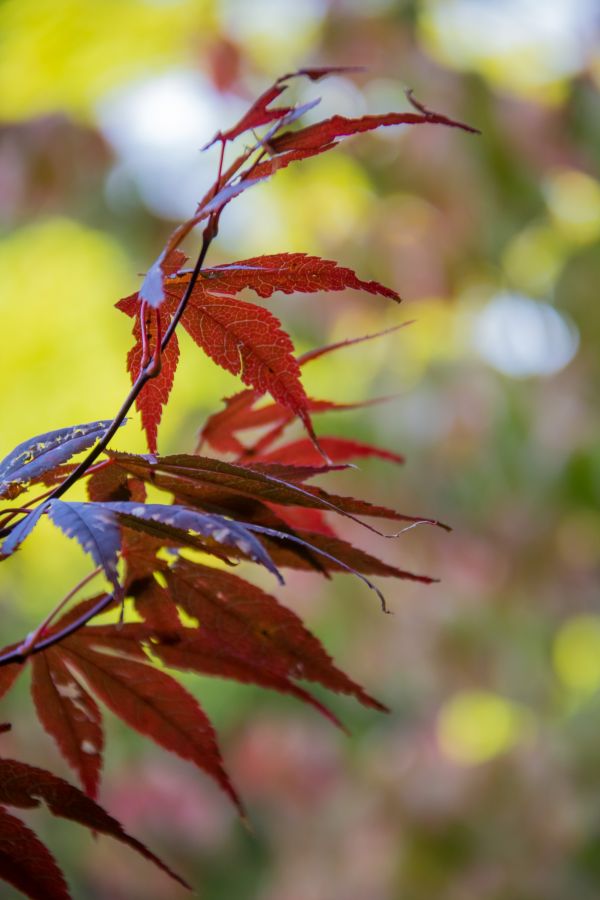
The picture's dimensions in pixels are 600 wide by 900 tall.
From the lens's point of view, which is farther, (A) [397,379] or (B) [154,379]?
(A) [397,379]

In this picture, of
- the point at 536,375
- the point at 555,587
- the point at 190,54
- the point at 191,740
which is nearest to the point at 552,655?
the point at 555,587

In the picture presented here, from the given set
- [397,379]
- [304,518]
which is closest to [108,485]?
[304,518]

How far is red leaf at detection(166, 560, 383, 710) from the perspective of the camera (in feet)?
1.29

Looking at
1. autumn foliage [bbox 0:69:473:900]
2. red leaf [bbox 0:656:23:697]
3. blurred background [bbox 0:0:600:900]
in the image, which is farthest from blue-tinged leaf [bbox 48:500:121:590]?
blurred background [bbox 0:0:600:900]

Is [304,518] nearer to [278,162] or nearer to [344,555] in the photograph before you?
[344,555]

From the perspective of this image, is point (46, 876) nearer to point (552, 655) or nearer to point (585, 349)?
point (585, 349)

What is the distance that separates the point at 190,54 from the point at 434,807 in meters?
2.17

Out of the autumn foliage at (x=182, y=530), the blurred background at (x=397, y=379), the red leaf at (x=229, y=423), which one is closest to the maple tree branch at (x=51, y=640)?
the autumn foliage at (x=182, y=530)

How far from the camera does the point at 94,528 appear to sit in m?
0.30

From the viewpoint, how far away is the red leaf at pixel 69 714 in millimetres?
446

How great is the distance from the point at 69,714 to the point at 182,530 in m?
0.16

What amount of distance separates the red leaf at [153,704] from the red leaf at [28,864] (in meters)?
0.09

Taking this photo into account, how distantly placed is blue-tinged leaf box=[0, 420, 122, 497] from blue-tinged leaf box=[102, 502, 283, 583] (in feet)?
0.13

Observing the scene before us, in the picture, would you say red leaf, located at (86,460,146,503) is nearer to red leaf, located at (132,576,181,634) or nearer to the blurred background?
red leaf, located at (132,576,181,634)
